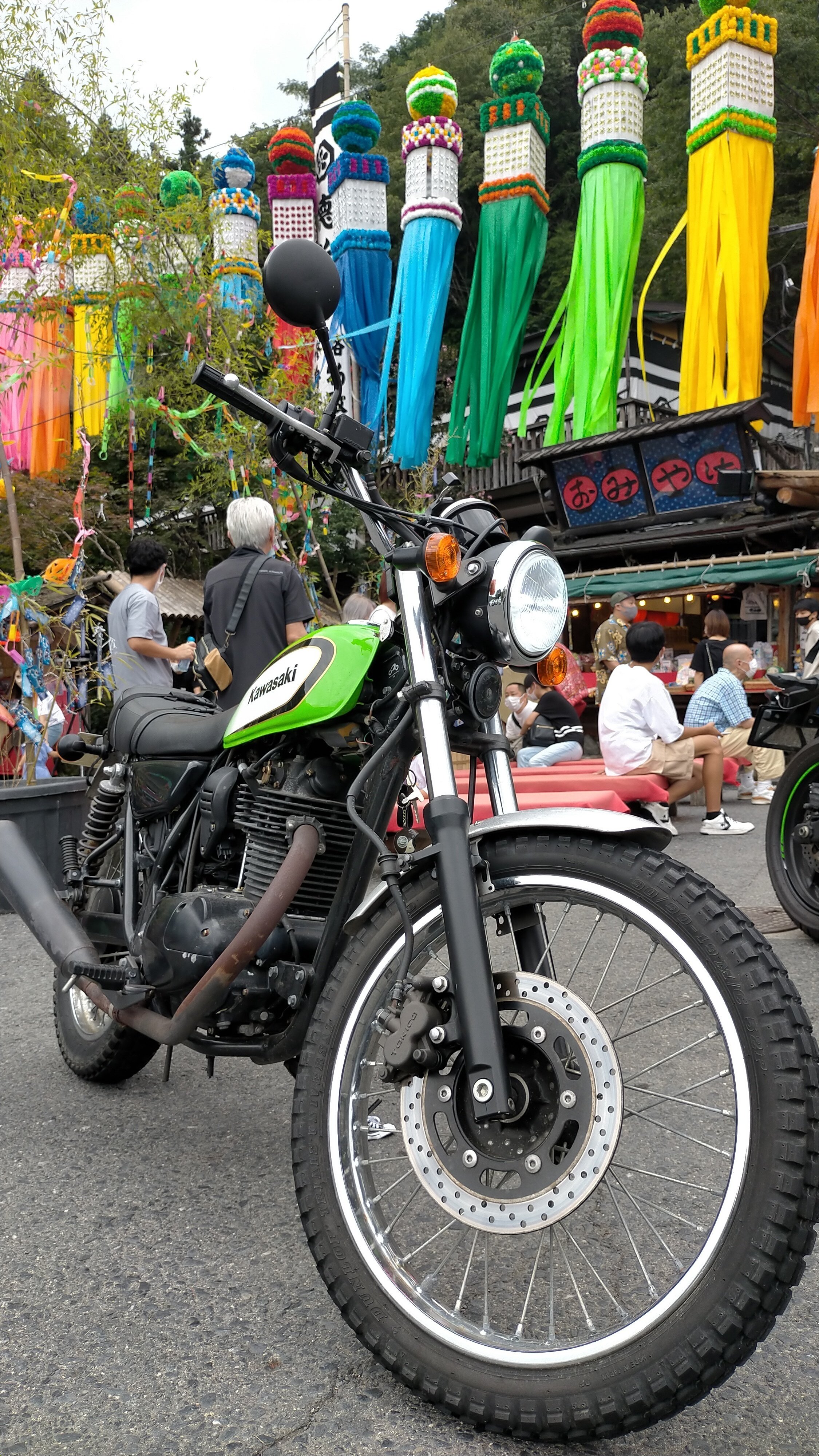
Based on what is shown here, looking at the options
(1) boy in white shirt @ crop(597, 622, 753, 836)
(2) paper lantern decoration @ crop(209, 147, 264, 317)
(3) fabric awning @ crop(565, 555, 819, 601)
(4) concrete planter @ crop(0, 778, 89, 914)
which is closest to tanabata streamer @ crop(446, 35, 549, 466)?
(3) fabric awning @ crop(565, 555, 819, 601)

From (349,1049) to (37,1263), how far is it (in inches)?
34.3

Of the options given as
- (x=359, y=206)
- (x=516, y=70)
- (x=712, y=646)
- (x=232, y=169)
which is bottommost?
(x=712, y=646)

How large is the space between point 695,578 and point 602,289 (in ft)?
14.5

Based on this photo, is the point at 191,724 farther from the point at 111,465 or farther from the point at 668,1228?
the point at 111,465

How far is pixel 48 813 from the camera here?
201 inches

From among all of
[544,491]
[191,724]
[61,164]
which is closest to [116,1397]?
[191,724]

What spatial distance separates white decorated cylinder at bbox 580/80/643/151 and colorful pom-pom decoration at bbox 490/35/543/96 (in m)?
0.86

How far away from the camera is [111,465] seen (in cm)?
1877

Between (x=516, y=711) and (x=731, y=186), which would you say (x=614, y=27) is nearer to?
(x=731, y=186)

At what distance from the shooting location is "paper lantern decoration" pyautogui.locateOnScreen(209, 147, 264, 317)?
30.0ft

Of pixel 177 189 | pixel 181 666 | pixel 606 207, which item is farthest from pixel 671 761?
pixel 606 207

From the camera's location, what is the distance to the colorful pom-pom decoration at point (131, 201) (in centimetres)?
739

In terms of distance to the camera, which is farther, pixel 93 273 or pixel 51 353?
pixel 93 273

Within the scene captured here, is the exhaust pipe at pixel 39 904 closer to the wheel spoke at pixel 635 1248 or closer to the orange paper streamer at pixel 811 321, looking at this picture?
the wheel spoke at pixel 635 1248
